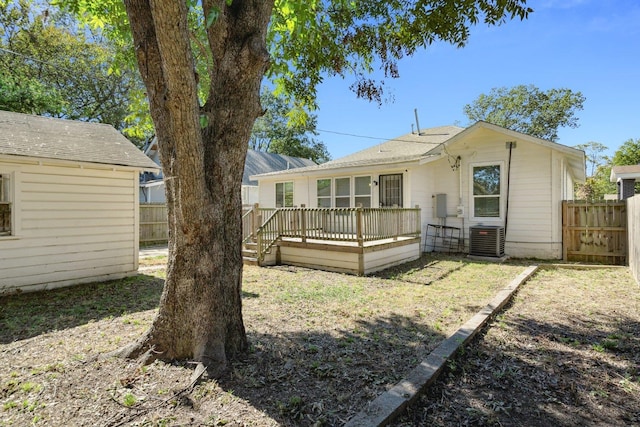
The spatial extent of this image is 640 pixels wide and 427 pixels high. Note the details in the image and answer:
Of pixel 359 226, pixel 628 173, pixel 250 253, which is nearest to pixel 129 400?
pixel 359 226

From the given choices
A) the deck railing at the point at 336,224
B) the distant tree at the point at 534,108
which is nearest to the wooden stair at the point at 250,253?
the deck railing at the point at 336,224

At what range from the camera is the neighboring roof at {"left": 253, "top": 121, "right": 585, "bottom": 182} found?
987cm

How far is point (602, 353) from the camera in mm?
3641

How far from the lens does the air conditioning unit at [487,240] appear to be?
999cm

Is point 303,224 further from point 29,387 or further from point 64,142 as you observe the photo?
point 29,387

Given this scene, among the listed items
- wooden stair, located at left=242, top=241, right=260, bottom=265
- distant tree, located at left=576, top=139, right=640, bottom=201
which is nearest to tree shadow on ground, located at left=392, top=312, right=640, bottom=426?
wooden stair, located at left=242, top=241, right=260, bottom=265

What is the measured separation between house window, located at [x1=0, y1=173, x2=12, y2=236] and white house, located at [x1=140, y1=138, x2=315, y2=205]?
10659mm

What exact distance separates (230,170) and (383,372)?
2405 millimetres

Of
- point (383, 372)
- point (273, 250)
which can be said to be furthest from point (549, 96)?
point (383, 372)

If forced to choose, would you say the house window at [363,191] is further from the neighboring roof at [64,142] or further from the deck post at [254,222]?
the neighboring roof at [64,142]

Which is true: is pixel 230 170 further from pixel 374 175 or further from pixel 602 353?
pixel 374 175

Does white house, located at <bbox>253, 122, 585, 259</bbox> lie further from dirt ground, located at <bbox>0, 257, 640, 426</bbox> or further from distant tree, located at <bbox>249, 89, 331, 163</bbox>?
distant tree, located at <bbox>249, 89, 331, 163</bbox>

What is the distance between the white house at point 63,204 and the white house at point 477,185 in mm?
6962

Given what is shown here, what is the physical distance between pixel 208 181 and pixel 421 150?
1175cm
